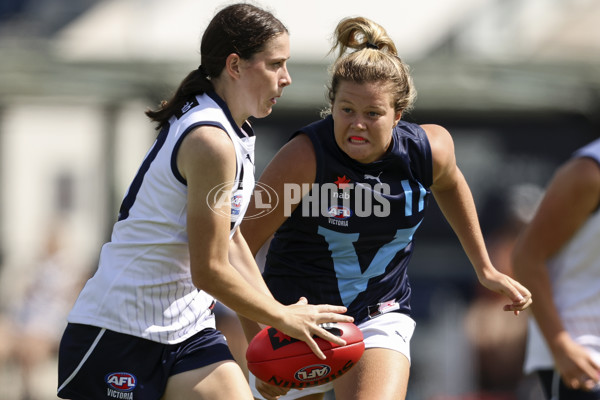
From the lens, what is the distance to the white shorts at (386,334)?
13.0 feet

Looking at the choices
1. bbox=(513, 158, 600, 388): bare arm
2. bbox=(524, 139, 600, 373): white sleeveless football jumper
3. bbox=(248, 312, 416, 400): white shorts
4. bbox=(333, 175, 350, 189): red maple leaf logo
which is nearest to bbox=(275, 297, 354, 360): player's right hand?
bbox=(248, 312, 416, 400): white shorts

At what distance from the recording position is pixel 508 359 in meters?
8.90

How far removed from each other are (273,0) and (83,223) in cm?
756

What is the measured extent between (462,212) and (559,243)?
17.6 inches

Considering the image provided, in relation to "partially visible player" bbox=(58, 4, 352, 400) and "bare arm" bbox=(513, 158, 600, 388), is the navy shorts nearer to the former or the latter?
"partially visible player" bbox=(58, 4, 352, 400)

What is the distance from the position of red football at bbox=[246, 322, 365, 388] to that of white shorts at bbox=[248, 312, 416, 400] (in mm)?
323

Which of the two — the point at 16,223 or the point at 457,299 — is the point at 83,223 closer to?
the point at 16,223

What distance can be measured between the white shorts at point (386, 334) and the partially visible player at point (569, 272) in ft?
2.05

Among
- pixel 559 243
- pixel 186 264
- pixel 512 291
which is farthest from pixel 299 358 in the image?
pixel 559 243

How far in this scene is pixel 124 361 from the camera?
337 cm

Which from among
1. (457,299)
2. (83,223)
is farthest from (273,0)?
(457,299)

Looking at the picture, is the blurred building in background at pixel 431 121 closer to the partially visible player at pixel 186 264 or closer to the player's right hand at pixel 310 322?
the player's right hand at pixel 310 322

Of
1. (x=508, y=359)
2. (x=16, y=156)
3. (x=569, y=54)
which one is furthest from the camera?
(x=16, y=156)

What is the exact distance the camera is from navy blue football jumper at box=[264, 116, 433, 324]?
153 inches
